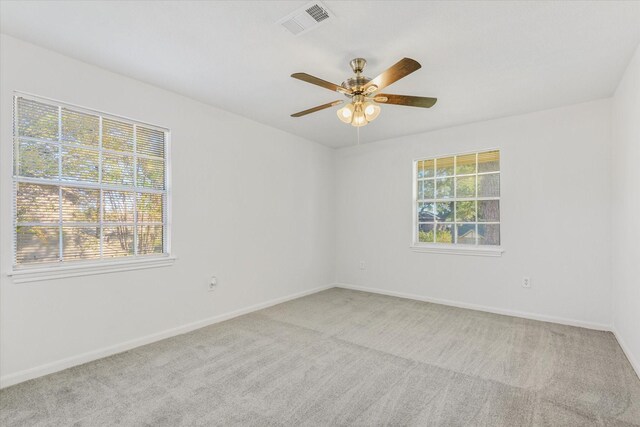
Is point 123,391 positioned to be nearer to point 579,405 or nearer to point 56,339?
point 56,339

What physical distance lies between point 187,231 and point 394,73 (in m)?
2.58

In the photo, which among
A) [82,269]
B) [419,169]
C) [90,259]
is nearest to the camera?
[82,269]

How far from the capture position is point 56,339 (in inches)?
97.9

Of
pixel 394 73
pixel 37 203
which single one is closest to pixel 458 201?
pixel 394 73

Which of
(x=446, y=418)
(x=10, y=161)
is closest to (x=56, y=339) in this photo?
(x=10, y=161)

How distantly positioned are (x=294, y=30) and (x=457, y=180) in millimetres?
3158

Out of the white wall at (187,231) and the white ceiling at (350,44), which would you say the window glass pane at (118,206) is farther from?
the white ceiling at (350,44)

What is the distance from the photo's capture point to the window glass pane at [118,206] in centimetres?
286

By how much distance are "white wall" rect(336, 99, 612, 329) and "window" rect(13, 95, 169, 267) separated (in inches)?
127

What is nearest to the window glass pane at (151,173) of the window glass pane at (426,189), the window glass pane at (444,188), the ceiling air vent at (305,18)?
the ceiling air vent at (305,18)

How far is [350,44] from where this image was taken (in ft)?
7.57

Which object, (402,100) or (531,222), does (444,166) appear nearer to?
(531,222)

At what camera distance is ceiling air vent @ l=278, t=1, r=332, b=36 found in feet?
6.34

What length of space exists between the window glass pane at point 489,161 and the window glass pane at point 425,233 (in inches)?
41.5
